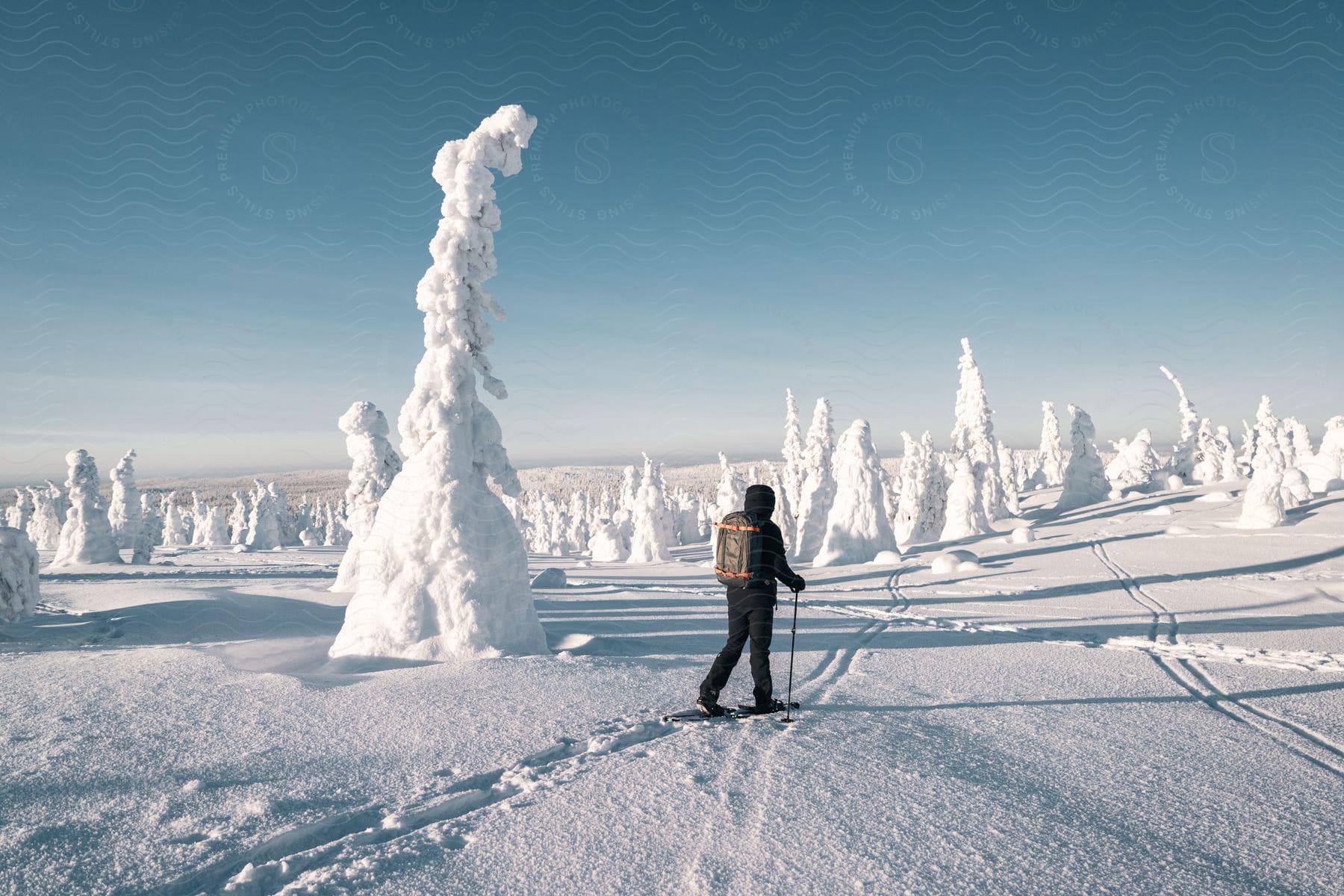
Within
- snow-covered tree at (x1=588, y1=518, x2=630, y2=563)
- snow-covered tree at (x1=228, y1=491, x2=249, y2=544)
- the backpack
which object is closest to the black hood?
the backpack

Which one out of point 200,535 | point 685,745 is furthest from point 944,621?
point 200,535

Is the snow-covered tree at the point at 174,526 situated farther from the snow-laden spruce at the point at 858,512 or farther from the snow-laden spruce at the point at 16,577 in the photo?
the snow-laden spruce at the point at 858,512

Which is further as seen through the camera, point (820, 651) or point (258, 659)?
point (820, 651)

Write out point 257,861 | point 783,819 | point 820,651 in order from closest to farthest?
point 257,861 → point 783,819 → point 820,651

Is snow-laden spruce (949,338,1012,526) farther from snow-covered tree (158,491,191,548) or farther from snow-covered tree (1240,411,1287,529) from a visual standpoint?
snow-covered tree (158,491,191,548)

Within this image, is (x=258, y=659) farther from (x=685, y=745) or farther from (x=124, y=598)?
(x=124, y=598)

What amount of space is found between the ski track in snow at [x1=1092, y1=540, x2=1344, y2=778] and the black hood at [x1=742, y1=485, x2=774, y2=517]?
186 inches

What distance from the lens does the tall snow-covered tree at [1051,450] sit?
249ft

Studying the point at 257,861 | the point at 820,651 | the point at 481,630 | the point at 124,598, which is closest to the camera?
the point at 257,861

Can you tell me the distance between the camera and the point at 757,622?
18.9ft

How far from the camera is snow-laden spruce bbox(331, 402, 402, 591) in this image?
25.3 meters

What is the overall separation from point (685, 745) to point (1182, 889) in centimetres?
310

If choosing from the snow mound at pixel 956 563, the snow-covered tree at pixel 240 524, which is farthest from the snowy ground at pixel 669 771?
the snow-covered tree at pixel 240 524

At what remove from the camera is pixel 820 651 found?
9641 mm
